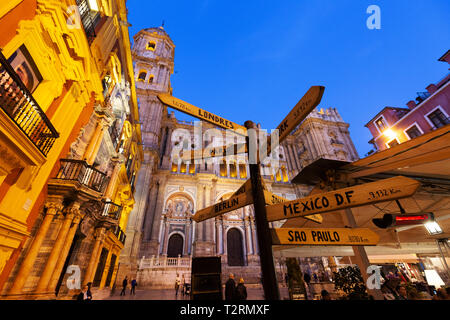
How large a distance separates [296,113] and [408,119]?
22353mm

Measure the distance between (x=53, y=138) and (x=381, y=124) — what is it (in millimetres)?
27285

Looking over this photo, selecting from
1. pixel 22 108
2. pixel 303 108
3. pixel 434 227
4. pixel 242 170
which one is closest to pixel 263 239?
pixel 303 108

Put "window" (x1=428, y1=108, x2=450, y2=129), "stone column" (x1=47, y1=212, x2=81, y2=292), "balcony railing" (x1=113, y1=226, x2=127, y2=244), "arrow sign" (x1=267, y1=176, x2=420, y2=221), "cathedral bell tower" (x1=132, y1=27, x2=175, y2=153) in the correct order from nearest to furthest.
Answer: "arrow sign" (x1=267, y1=176, x2=420, y2=221) < "stone column" (x1=47, y1=212, x2=81, y2=292) < "balcony railing" (x1=113, y1=226, x2=127, y2=244) < "window" (x1=428, y1=108, x2=450, y2=129) < "cathedral bell tower" (x1=132, y1=27, x2=175, y2=153)

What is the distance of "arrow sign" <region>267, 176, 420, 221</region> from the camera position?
2.68 metres

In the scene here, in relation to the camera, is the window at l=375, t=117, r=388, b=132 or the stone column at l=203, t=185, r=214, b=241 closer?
the window at l=375, t=117, r=388, b=132

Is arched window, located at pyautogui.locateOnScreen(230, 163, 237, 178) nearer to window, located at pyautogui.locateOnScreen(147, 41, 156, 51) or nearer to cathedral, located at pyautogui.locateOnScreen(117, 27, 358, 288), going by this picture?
cathedral, located at pyautogui.locateOnScreen(117, 27, 358, 288)

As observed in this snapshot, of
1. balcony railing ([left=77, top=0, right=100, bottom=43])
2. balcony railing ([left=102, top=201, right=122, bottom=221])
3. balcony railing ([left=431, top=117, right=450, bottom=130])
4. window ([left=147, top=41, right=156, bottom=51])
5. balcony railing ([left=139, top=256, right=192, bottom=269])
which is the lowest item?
balcony railing ([left=139, top=256, right=192, bottom=269])

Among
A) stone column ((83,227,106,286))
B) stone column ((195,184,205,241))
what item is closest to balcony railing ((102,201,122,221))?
stone column ((83,227,106,286))

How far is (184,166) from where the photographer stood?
1164 inches

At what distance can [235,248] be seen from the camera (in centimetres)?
2447

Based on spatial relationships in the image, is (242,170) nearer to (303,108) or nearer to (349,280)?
(349,280)

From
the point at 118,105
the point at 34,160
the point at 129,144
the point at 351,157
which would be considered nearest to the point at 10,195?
the point at 34,160

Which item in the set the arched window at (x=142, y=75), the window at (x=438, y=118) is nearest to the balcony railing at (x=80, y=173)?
the window at (x=438, y=118)
